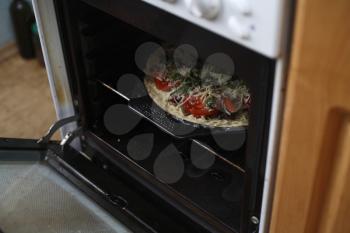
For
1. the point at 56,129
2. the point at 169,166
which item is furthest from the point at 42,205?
the point at 169,166

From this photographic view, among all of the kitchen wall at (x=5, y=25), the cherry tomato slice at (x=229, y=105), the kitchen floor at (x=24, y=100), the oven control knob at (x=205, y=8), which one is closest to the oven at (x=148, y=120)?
the cherry tomato slice at (x=229, y=105)

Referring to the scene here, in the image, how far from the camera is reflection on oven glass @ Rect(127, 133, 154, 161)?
1.18 m

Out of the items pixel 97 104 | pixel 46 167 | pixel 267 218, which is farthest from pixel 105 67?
pixel 267 218

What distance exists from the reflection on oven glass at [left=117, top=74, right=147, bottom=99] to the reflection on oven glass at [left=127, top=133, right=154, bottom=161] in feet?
0.40

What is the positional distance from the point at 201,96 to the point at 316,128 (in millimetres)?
414

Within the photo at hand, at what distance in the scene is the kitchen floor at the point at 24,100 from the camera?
1.75 m

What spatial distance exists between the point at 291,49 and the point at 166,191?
21.5 inches

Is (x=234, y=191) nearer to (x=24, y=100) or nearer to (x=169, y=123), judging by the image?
(x=169, y=123)

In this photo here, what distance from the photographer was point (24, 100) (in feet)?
6.14

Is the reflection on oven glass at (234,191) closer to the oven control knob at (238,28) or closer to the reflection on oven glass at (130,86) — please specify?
the reflection on oven glass at (130,86)

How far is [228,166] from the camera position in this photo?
1.13 metres

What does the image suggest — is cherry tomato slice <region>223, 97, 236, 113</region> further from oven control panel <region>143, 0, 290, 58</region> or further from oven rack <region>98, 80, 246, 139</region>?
oven control panel <region>143, 0, 290, 58</region>

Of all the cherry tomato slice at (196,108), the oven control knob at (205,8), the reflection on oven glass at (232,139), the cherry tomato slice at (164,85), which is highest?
the oven control knob at (205,8)

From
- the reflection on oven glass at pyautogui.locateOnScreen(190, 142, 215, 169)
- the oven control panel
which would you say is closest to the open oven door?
the reflection on oven glass at pyautogui.locateOnScreen(190, 142, 215, 169)
